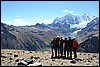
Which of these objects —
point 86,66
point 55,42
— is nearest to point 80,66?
point 86,66

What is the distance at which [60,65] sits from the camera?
79.2 ft

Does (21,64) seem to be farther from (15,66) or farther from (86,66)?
(86,66)

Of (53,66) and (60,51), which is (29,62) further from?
(60,51)

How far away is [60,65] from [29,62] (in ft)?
10.7

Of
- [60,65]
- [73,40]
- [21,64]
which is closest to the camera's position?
[21,64]

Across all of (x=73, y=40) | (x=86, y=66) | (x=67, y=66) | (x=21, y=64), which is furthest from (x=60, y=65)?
(x=73, y=40)

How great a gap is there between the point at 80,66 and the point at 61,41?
28.3 feet

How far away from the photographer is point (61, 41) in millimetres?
31484

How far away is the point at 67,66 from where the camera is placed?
23.3 m

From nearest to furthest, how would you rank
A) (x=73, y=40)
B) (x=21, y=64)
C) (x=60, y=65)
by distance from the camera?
(x=21, y=64) < (x=60, y=65) < (x=73, y=40)

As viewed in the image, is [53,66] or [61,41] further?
[61,41]

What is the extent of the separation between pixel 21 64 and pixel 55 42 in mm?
9929

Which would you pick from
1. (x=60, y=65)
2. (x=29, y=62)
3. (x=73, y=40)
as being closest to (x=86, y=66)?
(x=60, y=65)

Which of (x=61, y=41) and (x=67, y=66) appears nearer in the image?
(x=67, y=66)
